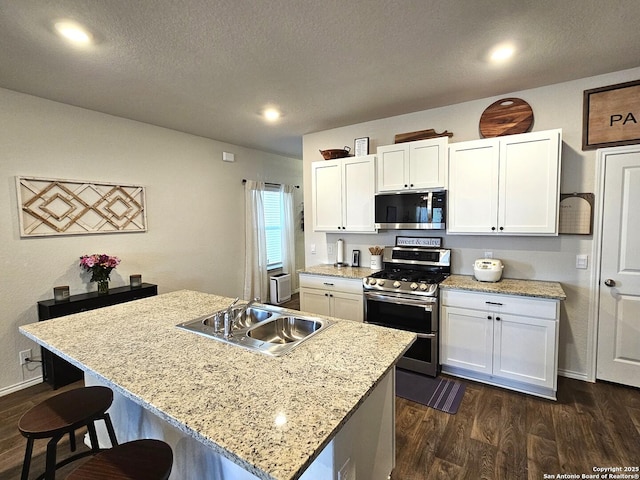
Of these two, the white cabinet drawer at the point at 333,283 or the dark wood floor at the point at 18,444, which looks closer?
the dark wood floor at the point at 18,444

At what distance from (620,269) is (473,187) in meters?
1.35

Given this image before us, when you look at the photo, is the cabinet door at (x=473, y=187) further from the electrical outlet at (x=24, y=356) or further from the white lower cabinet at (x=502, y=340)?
the electrical outlet at (x=24, y=356)

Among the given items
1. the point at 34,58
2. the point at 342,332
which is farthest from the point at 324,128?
the point at 342,332

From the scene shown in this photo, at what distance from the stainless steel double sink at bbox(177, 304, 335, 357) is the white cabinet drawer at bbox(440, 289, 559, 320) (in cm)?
148

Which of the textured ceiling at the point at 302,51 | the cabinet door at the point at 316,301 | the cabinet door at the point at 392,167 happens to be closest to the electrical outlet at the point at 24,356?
the textured ceiling at the point at 302,51

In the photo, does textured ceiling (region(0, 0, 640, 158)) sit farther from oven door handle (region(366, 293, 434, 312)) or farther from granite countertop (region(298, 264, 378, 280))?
oven door handle (region(366, 293, 434, 312))

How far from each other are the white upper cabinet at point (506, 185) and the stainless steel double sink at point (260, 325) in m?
1.90

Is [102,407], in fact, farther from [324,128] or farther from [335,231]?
[324,128]

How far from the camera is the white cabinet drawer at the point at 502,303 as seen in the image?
2.43 metres

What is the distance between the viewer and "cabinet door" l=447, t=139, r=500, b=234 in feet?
9.11

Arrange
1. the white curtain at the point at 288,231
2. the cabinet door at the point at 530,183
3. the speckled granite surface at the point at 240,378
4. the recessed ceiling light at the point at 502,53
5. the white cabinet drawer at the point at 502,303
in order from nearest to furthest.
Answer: the speckled granite surface at the point at 240,378 → the recessed ceiling light at the point at 502,53 → the white cabinet drawer at the point at 502,303 → the cabinet door at the point at 530,183 → the white curtain at the point at 288,231

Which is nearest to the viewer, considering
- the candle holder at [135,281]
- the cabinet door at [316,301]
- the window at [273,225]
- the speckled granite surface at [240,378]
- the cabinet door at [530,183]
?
the speckled granite surface at [240,378]

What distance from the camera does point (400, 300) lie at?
2.96 meters

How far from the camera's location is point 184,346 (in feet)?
5.05
